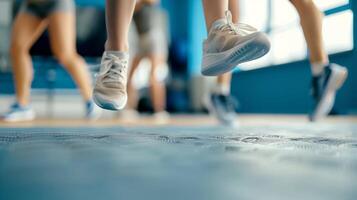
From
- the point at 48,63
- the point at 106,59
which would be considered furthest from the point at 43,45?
the point at 106,59

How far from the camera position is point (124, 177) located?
21.2 inches

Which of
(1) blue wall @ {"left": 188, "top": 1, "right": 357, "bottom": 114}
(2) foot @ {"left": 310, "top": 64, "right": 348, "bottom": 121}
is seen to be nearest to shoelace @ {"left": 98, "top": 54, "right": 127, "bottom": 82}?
(2) foot @ {"left": 310, "top": 64, "right": 348, "bottom": 121}

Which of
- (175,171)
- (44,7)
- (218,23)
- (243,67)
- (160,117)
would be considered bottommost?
(175,171)

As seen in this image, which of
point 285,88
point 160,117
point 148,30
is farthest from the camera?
point 285,88

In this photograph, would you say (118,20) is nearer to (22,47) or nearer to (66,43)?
(66,43)

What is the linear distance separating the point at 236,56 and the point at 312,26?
23.7 inches

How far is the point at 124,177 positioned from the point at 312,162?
0.32 meters

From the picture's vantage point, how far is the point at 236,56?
1.07 metres

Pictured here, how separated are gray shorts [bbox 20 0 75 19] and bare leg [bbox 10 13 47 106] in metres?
0.03

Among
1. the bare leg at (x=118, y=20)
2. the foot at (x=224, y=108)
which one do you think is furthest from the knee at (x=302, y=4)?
the foot at (x=224, y=108)

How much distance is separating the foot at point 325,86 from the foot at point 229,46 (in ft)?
2.02

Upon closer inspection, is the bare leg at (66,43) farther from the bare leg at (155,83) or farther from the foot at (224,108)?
the bare leg at (155,83)

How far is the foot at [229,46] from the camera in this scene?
103 centimetres

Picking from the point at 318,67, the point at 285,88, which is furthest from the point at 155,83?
the point at 318,67
